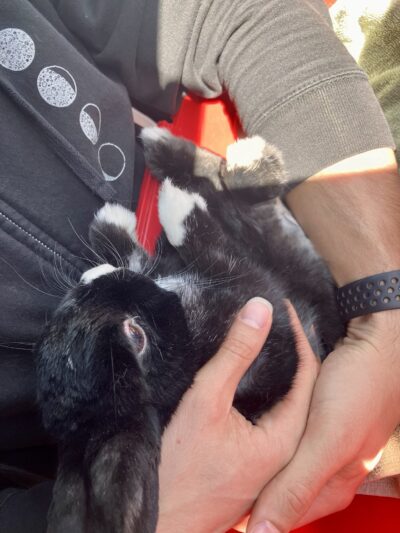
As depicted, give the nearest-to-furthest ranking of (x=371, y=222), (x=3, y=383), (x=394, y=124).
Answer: (x=3, y=383)
(x=371, y=222)
(x=394, y=124)

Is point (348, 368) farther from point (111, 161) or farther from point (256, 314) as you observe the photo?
point (111, 161)

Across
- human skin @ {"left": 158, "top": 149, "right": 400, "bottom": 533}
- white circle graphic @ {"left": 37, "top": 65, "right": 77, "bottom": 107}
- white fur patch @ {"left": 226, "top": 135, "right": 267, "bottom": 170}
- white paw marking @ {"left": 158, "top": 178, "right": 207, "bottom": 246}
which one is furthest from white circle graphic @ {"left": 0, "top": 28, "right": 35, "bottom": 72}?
human skin @ {"left": 158, "top": 149, "right": 400, "bottom": 533}

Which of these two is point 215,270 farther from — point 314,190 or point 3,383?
point 3,383

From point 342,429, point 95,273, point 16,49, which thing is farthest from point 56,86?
point 342,429

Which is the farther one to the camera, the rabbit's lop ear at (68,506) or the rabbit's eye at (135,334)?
the rabbit's eye at (135,334)

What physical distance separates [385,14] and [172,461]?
1669mm

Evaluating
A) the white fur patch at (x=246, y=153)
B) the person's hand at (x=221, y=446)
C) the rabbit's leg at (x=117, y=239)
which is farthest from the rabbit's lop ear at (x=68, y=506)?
the white fur patch at (x=246, y=153)

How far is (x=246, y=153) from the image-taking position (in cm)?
140

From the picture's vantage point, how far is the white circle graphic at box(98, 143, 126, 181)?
1313 millimetres

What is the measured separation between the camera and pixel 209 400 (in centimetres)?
104

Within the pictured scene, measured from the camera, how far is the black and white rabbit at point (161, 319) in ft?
2.69

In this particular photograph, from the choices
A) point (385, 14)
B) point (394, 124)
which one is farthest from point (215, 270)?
point (385, 14)

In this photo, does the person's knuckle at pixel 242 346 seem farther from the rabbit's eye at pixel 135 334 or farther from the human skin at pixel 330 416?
the rabbit's eye at pixel 135 334

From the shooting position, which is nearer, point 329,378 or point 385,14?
point 329,378
